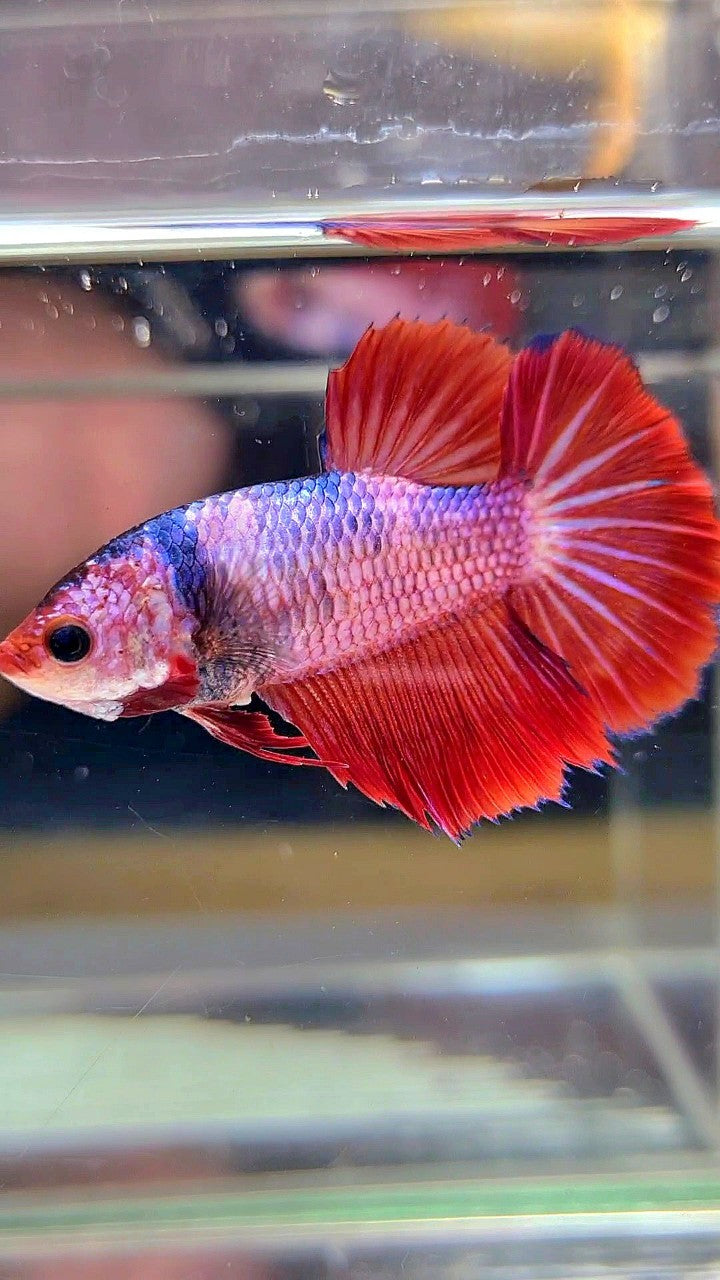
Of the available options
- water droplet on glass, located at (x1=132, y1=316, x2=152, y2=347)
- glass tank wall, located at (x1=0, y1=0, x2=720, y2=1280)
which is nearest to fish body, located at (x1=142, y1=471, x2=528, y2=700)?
glass tank wall, located at (x1=0, y1=0, x2=720, y2=1280)

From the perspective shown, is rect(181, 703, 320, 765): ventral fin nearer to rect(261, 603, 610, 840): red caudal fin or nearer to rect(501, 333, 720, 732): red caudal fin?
rect(261, 603, 610, 840): red caudal fin

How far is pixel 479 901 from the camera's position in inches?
28.4

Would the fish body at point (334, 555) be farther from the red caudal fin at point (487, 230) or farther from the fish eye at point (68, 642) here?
the red caudal fin at point (487, 230)

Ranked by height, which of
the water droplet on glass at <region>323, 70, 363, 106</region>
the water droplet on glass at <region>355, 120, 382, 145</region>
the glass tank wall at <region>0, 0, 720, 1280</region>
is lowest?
the glass tank wall at <region>0, 0, 720, 1280</region>

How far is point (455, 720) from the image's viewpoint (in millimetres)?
530

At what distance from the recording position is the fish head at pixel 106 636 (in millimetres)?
436

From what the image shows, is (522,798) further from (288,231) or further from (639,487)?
(288,231)

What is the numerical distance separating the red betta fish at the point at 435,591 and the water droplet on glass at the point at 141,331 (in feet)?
0.84

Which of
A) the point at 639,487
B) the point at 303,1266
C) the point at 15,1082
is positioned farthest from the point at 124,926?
the point at 639,487

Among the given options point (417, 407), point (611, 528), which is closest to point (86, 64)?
point (417, 407)

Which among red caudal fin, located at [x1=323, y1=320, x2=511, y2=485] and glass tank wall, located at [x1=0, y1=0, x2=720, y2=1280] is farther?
glass tank wall, located at [x1=0, y1=0, x2=720, y2=1280]

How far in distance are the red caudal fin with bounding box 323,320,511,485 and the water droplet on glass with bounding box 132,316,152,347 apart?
0.84ft

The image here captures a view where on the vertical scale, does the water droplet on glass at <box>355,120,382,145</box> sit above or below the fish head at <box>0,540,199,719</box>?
above

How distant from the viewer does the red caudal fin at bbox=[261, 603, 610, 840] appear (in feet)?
1.67
